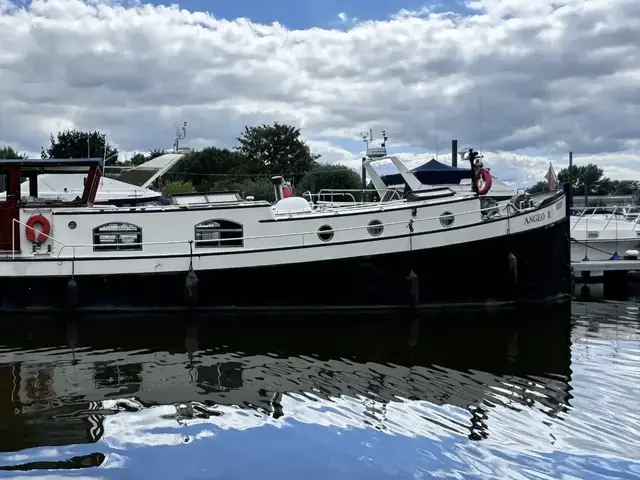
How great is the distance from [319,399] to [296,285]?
5.86 meters

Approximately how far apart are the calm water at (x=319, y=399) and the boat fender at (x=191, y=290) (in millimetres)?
556

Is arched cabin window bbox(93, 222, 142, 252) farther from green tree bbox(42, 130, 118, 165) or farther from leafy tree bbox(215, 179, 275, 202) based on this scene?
green tree bbox(42, 130, 118, 165)

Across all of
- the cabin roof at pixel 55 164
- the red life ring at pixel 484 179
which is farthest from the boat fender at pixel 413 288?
the cabin roof at pixel 55 164

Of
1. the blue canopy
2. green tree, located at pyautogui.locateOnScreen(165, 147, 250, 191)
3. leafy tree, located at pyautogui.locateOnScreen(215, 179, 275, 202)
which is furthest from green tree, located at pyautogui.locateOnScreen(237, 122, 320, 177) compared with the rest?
the blue canopy

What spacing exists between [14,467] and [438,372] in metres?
6.28

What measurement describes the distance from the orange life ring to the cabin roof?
131cm

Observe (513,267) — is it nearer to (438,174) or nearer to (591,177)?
(438,174)

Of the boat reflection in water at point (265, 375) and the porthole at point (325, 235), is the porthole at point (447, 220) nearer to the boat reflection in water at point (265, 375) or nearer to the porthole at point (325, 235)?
the boat reflection in water at point (265, 375)

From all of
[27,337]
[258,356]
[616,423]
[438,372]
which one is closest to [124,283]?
[27,337]

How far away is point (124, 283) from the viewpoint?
1454cm

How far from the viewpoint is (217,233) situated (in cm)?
1505

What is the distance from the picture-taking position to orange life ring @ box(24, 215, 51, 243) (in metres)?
14.8

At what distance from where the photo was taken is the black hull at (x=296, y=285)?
1449cm

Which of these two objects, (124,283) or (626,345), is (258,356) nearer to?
(124,283)
